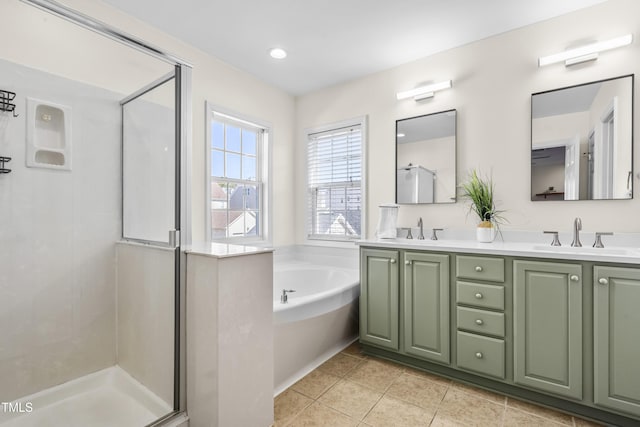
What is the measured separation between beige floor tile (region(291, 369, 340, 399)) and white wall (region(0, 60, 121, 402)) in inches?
44.7

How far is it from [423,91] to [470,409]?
2393 millimetres

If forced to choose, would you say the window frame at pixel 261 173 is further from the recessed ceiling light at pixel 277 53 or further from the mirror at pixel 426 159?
the mirror at pixel 426 159

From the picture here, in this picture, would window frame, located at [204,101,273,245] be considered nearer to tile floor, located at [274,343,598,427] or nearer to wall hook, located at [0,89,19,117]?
wall hook, located at [0,89,19,117]

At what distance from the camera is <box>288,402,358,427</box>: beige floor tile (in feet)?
5.47

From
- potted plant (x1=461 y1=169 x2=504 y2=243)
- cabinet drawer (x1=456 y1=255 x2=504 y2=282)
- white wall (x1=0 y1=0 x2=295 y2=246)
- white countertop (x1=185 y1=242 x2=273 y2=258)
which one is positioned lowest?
cabinet drawer (x1=456 y1=255 x2=504 y2=282)

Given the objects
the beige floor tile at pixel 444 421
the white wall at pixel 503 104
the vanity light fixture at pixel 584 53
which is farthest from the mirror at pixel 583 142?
the beige floor tile at pixel 444 421

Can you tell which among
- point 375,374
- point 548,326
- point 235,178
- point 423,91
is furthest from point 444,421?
point 235,178

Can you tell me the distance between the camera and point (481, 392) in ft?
6.46

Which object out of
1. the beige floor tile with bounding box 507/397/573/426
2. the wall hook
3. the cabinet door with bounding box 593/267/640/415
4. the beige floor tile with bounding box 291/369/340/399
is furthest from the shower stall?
the cabinet door with bounding box 593/267/640/415

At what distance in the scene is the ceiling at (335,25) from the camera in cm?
212

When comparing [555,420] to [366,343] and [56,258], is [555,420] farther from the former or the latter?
[56,258]

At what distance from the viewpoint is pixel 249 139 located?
3316mm

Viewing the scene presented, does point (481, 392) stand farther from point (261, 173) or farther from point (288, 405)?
point (261, 173)

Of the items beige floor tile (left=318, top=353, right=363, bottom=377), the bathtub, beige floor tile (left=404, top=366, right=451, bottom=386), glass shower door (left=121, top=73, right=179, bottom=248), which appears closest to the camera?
glass shower door (left=121, top=73, right=179, bottom=248)
